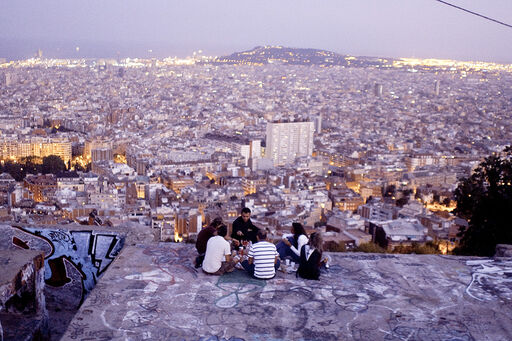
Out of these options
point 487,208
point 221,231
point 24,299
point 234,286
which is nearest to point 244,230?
point 221,231

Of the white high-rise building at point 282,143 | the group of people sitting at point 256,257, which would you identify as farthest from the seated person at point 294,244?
the white high-rise building at point 282,143

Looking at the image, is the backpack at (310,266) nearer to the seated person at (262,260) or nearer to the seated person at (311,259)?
the seated person at (311,259)

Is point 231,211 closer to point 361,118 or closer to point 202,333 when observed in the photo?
point 202,333

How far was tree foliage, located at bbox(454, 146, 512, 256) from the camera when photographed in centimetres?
497

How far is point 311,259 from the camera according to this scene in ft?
8.56

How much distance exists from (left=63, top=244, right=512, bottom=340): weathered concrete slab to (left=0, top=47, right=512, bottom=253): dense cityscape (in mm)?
1932

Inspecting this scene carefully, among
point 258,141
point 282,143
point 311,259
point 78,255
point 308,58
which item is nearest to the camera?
point 311,259

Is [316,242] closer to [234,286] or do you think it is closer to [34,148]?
[234,286]

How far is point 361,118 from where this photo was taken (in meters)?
38.4

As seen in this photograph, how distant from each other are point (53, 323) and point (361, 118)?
36705 millimetres

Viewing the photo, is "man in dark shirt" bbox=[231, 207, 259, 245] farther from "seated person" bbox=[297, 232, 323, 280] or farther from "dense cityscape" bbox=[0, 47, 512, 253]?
"dense cityscape" bbox=[0, 47, 512, 253]

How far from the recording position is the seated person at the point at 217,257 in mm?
2594

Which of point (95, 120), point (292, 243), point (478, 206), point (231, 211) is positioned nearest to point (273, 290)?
point (292, 243)

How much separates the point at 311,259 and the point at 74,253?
1226mm
